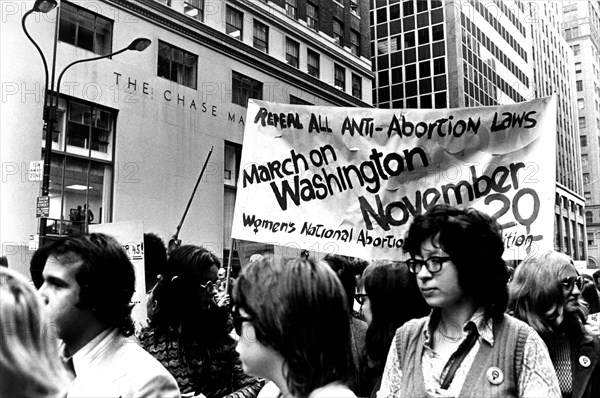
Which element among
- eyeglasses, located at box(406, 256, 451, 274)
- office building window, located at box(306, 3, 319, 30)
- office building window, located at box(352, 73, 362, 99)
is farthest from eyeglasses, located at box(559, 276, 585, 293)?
office building window, located at box(352, 73, 362, 99)

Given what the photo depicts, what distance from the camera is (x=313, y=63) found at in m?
28.7

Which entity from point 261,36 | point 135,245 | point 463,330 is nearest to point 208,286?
point 463,330

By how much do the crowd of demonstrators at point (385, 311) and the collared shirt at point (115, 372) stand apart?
54.1 inches

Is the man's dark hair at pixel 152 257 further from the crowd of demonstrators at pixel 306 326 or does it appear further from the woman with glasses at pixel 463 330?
the woman with glasses at pixel 463 330

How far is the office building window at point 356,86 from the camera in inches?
1243

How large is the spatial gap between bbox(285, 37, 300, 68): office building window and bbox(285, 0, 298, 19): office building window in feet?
4.10

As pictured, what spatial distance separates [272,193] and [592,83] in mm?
89273

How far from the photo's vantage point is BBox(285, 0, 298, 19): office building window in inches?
1082

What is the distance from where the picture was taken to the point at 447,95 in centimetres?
4334

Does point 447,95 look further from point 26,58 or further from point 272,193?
point 272,193

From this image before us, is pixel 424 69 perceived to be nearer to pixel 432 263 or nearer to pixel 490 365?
pixel 432 263

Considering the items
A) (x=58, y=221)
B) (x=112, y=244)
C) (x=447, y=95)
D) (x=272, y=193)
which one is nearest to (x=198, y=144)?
(x=58, y=221)

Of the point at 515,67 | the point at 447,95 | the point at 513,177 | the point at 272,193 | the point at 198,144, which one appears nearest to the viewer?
the point at 513,177

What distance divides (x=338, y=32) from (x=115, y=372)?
30252 mm
